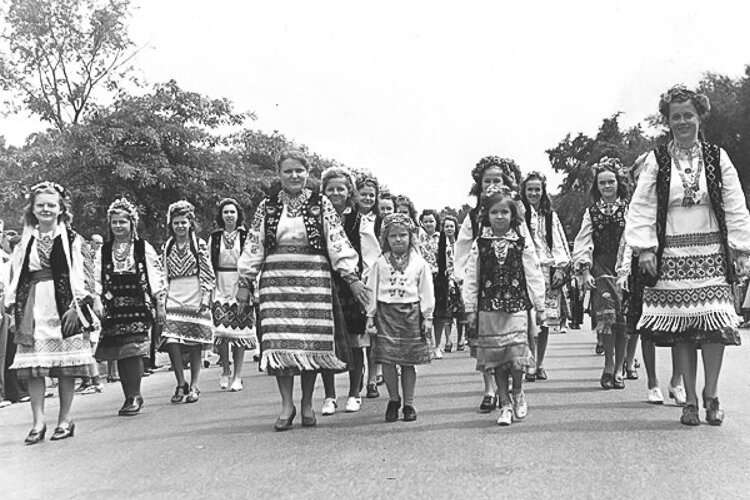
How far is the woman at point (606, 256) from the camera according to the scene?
8148mm

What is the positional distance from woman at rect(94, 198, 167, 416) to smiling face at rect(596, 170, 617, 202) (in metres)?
4.60

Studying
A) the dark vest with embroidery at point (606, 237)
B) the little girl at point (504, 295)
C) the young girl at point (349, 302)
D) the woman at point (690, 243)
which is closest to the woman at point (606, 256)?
the dark vest with embroidery at point (606, 237)

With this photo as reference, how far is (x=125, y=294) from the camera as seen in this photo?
834 centimetres

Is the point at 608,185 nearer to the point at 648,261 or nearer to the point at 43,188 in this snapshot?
the point at 648,261

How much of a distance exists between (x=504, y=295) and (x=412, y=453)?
1.72 m

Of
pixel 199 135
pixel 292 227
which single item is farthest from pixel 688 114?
pixel 199 135

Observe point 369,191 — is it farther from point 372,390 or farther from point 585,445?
point 585,445

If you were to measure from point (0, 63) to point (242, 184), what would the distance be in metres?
6.71

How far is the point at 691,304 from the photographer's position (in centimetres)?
605

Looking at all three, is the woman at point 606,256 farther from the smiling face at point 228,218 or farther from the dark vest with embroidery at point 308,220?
the smiling face at point 228,218

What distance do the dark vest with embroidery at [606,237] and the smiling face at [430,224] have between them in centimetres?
498

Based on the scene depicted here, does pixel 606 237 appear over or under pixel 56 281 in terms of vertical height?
over

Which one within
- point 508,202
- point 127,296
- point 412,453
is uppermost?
point 508,202

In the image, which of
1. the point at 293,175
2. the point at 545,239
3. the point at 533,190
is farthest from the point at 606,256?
the point at 293,175
